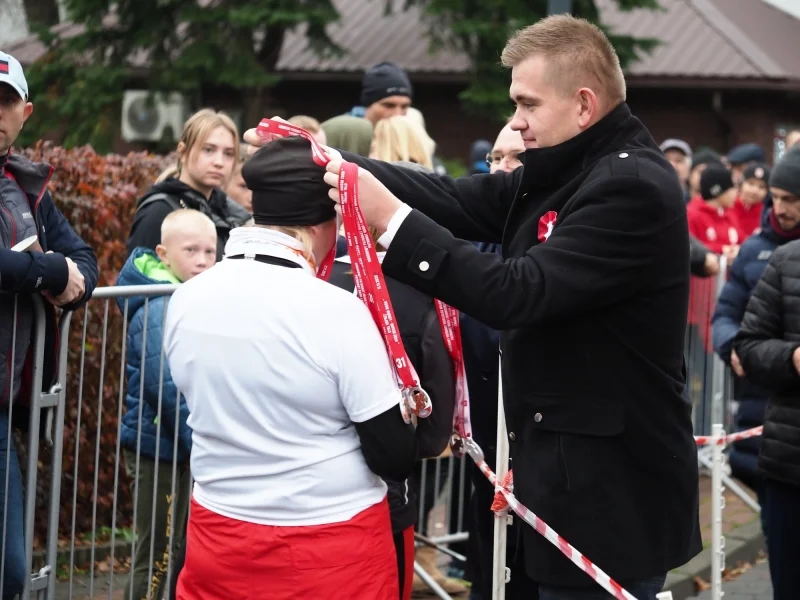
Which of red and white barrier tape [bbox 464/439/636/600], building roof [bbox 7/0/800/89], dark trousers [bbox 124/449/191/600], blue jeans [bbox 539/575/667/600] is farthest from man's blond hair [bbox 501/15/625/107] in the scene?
building roof [bbox 7/0/800/89]

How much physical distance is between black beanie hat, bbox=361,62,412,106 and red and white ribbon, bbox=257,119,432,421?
4.77 metres

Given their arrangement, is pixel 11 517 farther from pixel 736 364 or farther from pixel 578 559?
pixel 736 364

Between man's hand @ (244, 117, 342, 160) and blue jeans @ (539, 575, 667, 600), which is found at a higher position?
man's hand @ (244, 117, 342, 160)

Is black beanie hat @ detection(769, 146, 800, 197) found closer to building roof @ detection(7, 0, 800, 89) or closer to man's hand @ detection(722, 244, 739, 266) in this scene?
man's hand @ detection(722, 244, 739, 266)

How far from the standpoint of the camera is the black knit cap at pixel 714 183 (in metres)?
11.2

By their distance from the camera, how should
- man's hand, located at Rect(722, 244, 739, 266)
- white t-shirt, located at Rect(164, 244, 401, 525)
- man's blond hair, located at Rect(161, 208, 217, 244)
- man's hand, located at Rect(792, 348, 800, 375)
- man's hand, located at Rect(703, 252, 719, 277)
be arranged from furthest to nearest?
man's hand, located at Rect(722, 244, 739, 266) → man's hand, located at Rect(703, 252, 719, 277) → man's blond hair, located at Rect(161, 208, 217, 244) → man's hand, located at Rect(792, 348, 800, 375) → white t-shirt, located at Rect(164, 244, 401, 525)

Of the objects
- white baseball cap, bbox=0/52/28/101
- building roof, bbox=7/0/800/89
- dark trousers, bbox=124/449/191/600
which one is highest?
building roof, bbox=7/0/800/89

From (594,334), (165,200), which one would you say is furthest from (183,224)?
(594,334)

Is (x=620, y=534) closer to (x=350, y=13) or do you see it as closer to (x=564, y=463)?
(x=564, y=463)

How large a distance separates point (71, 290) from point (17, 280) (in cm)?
28

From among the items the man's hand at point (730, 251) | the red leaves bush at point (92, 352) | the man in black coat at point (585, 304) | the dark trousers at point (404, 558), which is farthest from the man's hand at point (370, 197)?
the man's hand at point (730, 251)

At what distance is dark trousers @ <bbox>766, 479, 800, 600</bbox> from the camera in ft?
16.2

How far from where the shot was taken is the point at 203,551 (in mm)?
3084

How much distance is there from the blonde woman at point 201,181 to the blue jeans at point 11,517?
5.32 ft
